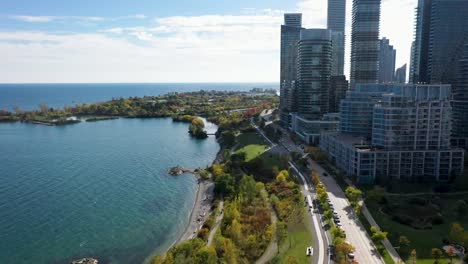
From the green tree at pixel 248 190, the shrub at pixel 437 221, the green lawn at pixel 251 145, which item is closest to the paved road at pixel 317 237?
the green tree at pixel 248 190

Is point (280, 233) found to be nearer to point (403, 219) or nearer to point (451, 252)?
point (451, 252)

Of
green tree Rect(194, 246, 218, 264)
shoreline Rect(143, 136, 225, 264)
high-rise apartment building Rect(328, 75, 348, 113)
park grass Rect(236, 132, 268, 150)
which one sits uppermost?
high-rise apartment building Rect(328, 75, 348, 113)

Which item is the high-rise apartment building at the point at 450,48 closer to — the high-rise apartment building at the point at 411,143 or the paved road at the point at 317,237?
the high-rise apartment building at the point at 411,143

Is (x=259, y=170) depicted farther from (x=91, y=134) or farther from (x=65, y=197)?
(x=91, y=134)

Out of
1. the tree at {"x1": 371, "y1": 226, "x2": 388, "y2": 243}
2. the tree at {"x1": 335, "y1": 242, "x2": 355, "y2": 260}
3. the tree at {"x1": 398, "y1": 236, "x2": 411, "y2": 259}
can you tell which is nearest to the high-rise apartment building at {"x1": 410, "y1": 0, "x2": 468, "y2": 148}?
the tree at {"x1": 398, "y1": 236, "x2": 411, "y2": 259}

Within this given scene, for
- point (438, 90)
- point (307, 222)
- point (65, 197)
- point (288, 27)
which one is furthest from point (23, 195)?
point (288, 27)

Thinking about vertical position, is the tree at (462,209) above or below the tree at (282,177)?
below

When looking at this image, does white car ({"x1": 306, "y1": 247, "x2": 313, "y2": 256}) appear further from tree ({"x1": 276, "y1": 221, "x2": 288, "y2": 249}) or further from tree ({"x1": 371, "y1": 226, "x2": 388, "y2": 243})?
tree ({"x1": 371, "y1": 226, "x2": 388, "y2": 243})
